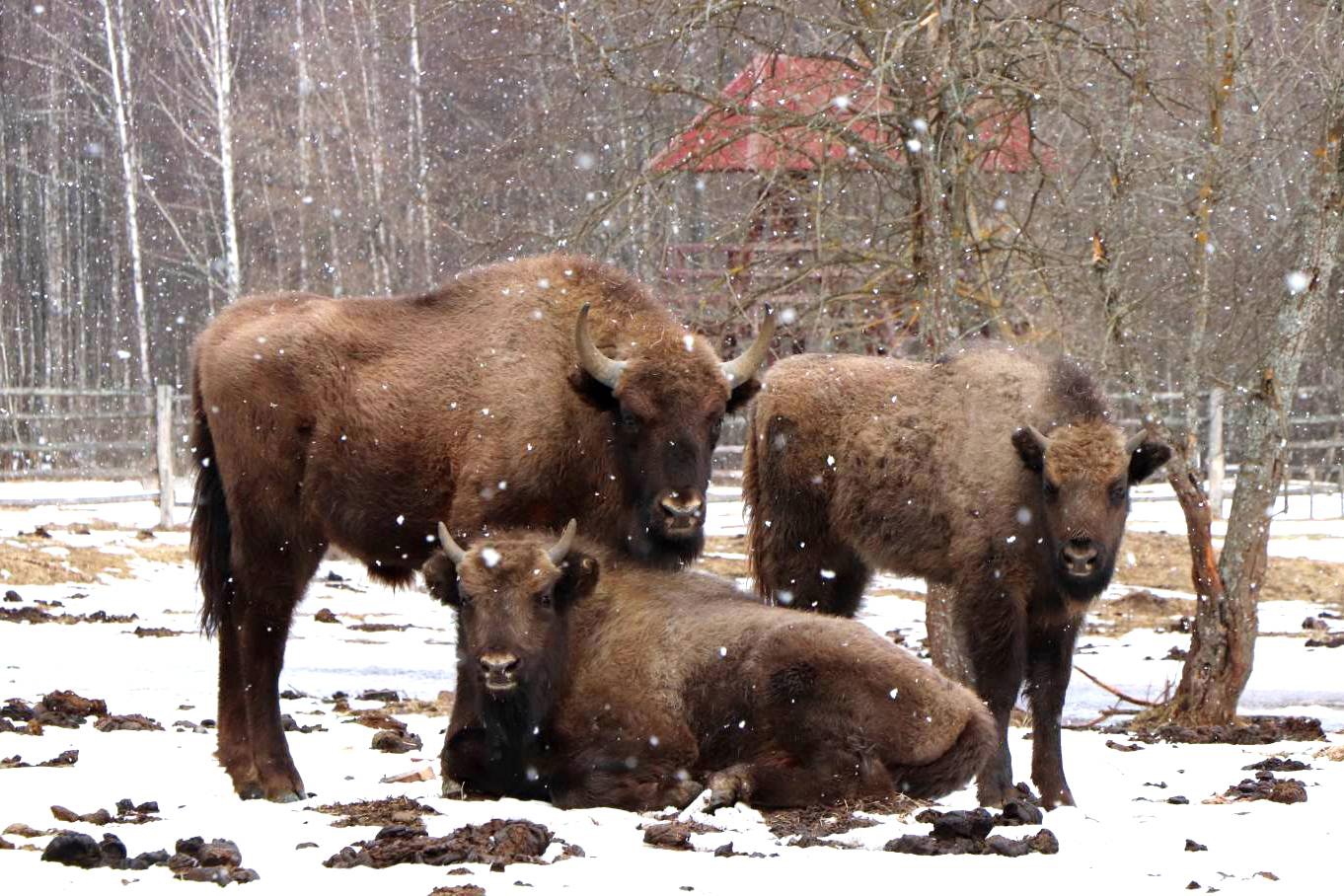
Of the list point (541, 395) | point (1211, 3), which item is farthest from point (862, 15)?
point (541, 395)

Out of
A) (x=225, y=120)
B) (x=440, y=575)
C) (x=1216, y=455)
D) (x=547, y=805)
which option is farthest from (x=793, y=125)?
(x=225, y=120)

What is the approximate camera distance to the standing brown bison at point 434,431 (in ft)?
23.6

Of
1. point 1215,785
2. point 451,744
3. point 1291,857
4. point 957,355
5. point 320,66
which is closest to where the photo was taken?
point 1291,857

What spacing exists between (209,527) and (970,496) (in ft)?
12.0

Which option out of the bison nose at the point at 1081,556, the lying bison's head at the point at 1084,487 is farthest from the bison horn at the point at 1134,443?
the bison nose at the point at 1081,556

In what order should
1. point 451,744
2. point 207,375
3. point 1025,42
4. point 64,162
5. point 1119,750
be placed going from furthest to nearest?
point 64,162, point 1025,42, point 1119,750, point 207,375, point 451,744

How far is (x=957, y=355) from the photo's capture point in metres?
9.42

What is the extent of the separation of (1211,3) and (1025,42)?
3.88ft

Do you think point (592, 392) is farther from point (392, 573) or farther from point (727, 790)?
point (727, 790)

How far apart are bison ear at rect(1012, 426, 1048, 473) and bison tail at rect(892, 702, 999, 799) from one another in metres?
1.94

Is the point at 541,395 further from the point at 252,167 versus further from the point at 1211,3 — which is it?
the point at 252,167

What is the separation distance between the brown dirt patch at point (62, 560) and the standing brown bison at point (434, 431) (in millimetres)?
8662

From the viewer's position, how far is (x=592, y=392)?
23.8 feet

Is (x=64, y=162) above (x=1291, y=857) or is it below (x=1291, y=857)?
above
